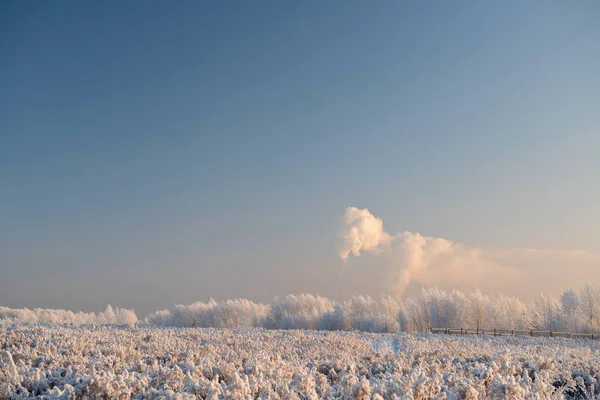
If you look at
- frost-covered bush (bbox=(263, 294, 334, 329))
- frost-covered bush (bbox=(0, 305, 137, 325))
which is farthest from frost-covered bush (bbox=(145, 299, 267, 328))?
frost-covered bush (bbox=(0, 305, 137, 325))

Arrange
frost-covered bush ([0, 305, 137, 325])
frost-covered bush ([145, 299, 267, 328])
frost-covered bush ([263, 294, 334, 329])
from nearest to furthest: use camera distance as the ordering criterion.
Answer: frost-covered bush ([263, 294, 334, 329]), frost-covered bush ([145, 299, 267, 328]), frost-covered bush ([0, 305, 137, 325])

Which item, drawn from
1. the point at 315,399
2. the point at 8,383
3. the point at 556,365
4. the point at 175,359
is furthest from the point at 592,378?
the point at 8,383

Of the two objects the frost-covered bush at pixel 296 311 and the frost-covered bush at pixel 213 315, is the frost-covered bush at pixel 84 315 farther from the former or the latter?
the frost-covered bush at pixel 296 311

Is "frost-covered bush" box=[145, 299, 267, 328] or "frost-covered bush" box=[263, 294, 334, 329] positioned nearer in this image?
"frost-covered bush" box=[263, 294, 334, 329]

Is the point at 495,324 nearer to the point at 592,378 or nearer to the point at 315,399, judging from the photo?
the point at 592,378

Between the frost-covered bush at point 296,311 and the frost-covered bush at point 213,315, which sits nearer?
the frost-covered bush at point 296,311

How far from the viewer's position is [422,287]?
107m

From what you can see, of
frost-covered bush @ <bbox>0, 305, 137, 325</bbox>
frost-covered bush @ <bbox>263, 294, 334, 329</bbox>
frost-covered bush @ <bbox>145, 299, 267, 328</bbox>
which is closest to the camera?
frost-covered bush @ <bbox>263, 294, 334, 329</bbox>

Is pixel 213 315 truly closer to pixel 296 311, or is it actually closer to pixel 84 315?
pixel 296 311

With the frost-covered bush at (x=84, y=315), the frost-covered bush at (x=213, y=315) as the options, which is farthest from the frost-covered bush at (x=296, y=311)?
the frost-covered bush at (x=84, y=315)

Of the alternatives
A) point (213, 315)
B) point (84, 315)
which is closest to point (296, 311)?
point (213, 315)

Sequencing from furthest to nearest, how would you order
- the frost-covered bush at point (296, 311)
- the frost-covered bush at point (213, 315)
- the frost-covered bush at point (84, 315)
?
1. the frost-covered bush at point (84, 315)
2. the frost-covered bush at point (213, 315)
3. the frost-covered bush at point (296, 311)

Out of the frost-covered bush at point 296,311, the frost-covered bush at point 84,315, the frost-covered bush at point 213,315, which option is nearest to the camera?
the frost-covered bush at point 296,311

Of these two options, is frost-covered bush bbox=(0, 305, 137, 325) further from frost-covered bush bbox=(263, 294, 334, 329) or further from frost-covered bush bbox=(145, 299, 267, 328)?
frost-covered bush bbox=(263, 294, 334, 329)
